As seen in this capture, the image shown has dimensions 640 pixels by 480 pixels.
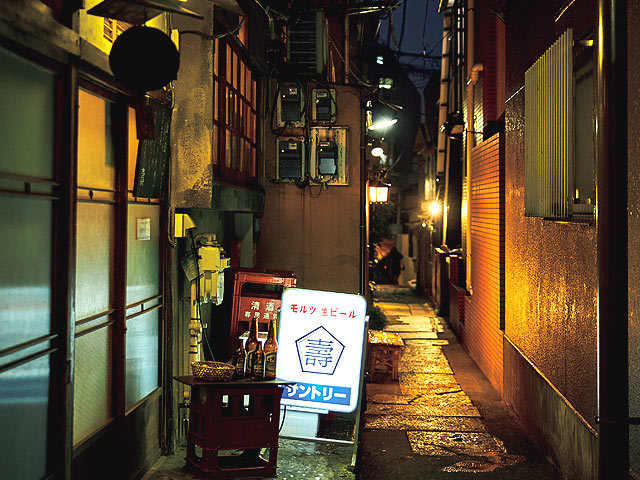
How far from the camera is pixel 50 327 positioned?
5.70 meters

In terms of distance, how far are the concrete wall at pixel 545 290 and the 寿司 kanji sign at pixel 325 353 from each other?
8.85ft

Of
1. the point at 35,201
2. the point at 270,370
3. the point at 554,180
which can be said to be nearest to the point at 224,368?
the point at 270,370

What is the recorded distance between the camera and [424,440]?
10539mm

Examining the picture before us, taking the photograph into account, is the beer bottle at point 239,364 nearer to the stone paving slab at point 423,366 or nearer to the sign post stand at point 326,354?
the sign post stand at point 326,354

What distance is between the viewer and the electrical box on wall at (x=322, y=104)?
1434 cm

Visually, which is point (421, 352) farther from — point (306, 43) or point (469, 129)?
point (306, 43)

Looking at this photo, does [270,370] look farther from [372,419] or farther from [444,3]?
[444,3]

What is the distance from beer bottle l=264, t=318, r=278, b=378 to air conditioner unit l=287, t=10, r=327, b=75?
24.0 feet

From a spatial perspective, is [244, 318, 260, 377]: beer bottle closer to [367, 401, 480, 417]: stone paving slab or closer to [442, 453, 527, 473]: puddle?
[442, 453, 527, 473]: puddle

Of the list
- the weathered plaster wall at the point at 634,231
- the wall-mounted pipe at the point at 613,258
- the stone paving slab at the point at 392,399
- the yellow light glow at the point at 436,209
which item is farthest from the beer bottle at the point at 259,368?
the yellow light glow at the point at 436,209

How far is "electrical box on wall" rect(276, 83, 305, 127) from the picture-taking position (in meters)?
14.4

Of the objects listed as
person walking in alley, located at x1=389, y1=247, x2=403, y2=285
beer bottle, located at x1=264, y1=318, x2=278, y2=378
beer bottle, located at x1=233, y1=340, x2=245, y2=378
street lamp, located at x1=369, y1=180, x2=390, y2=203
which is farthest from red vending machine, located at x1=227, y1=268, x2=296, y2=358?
person walking in alley, located at x1=389, y1=247, x2=403, y2=285

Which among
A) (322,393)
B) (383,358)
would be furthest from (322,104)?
(322,393)

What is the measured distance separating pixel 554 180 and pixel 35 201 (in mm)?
6421
